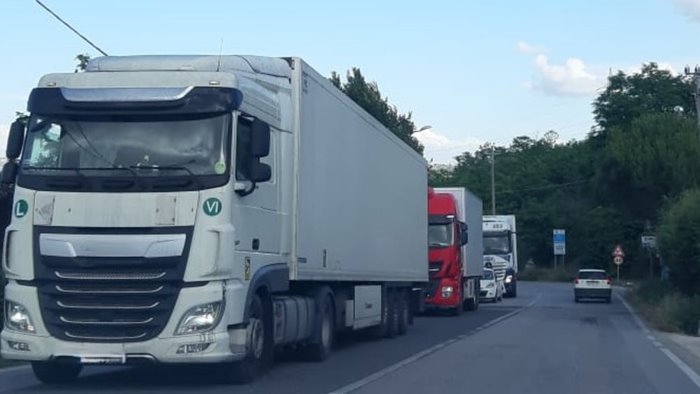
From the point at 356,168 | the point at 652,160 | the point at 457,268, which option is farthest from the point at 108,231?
the point at 652,160

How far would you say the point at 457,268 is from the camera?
38312mm

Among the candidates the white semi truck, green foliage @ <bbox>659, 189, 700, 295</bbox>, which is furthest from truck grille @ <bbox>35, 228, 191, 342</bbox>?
green foliage @ <bbox>659, 189, 700, 295</bbox>

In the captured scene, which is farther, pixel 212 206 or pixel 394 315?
pixel 394 315

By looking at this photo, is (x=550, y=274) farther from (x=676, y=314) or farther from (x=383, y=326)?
(x=383, y=326)

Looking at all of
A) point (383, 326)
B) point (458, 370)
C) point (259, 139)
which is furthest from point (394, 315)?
point (259, 139)

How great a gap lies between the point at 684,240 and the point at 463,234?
660 cm

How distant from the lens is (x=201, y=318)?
14.9 meters

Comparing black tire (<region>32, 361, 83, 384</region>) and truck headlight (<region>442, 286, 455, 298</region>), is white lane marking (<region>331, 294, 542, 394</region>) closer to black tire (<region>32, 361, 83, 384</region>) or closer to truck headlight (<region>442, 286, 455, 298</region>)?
black tire (<region>32, 361, 83, 384</region>)

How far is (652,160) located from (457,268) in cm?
1622

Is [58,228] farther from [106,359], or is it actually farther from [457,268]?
[457,268]

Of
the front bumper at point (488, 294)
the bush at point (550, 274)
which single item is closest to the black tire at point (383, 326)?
the front bumper at point (488, 294)

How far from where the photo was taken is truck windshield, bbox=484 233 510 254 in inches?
2355

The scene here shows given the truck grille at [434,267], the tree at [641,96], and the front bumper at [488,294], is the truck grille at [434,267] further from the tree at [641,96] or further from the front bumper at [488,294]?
the tree at [641,96]

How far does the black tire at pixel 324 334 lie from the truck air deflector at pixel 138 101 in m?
5.61
